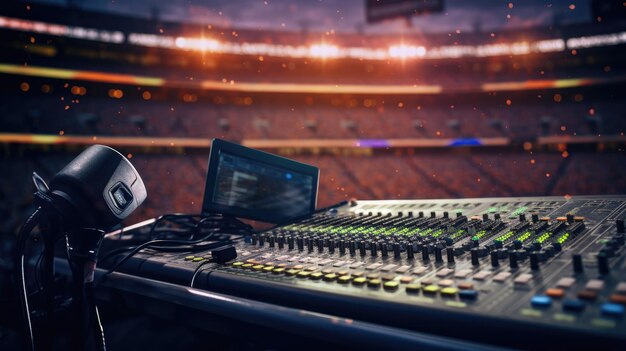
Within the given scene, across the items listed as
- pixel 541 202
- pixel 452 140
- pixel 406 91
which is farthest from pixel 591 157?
pixel 541 202

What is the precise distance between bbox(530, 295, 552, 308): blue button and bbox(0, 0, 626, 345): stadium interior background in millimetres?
8918

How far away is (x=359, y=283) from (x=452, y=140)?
440 inches

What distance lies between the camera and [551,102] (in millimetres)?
11148

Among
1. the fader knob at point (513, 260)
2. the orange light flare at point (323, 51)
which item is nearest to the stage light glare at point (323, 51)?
the orange light flare at point (323, 51)

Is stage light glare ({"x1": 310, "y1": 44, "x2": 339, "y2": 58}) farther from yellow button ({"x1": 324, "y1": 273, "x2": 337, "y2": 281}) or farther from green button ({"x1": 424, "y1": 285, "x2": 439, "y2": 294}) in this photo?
green button ({"x1": 424, "y1": 285, "x2": 439, "y2": 294})

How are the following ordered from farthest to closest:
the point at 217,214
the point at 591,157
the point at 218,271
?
1. the point at 591,157
2. the point at 217,214
3. the point at 218,271

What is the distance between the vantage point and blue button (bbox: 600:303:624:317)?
384 mm

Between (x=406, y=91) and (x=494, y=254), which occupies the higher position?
(x=406, y=91)

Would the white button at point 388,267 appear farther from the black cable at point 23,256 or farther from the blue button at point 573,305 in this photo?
the black cable at point 23,256

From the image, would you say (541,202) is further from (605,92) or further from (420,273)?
(605,92)

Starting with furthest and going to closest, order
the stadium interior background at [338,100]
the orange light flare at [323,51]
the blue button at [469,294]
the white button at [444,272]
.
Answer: the orange light flare at [323,51]
the stadium interior background at [338,100]
the white button at [444,272]
the blue button at [469,294]

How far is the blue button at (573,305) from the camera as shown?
41cm

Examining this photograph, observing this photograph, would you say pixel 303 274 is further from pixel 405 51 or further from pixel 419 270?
pixel 405 51

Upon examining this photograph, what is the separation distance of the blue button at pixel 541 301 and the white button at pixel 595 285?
2.4 inches
